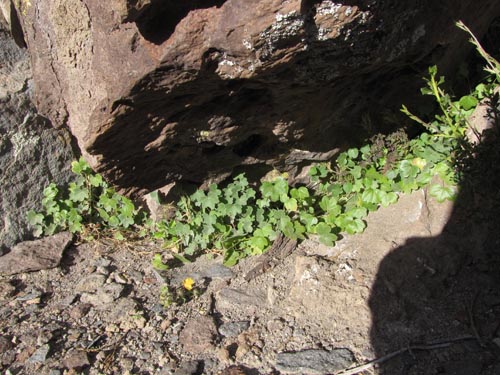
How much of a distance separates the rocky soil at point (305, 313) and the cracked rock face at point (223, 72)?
2.38ft

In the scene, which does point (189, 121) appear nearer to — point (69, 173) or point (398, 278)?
point (398, 278)

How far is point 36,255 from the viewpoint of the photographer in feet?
12.2

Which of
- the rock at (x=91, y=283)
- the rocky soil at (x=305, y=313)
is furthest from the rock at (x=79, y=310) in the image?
the rock at (x=91, y=283)

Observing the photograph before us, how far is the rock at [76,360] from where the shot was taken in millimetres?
2689

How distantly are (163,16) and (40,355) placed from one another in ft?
6.62

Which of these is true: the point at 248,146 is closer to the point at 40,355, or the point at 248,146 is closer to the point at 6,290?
the point at 40,355

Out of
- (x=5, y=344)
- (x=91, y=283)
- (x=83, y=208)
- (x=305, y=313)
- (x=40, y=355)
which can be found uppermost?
(x=83, y=208)

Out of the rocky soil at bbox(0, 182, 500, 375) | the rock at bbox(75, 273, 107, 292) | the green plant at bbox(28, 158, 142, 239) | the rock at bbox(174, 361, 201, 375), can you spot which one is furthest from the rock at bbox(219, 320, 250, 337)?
the green plant at bbox(28, 158, 142, 239)

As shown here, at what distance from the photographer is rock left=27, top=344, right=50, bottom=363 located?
9.08 feet

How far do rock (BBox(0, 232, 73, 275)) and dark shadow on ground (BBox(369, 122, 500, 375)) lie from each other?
2.45 m

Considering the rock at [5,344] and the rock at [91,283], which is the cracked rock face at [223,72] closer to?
the rock at [91,283]

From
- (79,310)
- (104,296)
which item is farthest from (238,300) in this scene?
(79,310)

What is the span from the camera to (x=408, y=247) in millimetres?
2793

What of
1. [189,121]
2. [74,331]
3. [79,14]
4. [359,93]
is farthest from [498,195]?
[74,331]
